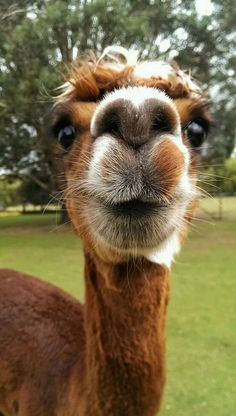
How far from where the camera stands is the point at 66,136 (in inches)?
87.8

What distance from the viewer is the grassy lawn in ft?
16.0

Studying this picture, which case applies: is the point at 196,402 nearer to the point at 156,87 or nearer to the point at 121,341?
the point at 121,341

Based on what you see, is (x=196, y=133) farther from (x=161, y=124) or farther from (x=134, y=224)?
(x=134, y=224)

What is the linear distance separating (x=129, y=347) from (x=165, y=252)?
0.50 metres

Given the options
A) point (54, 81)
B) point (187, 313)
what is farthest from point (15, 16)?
point (187, 313)

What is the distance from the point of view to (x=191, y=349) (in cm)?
621

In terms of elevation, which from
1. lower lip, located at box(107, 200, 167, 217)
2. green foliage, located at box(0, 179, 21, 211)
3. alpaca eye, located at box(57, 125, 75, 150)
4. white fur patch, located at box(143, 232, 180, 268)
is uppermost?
alpaca eye, located at box(57, 125, 75, 150)

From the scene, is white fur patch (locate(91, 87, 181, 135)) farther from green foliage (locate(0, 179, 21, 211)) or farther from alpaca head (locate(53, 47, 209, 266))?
green foliage (locate(0, 179, 21, 211))

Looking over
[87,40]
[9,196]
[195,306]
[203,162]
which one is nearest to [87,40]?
[87,40]

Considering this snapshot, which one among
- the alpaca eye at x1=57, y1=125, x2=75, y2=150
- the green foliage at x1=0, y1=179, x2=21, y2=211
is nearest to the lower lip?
the alpaca eye at x1=57, y1=125, x2=75, y2=150

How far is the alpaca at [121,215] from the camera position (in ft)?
5.52

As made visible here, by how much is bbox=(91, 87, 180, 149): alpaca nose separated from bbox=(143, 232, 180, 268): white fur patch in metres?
0.46

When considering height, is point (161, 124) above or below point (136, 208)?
above

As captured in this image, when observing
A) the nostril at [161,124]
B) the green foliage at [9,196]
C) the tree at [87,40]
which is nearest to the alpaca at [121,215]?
the nostril at [161,124]
